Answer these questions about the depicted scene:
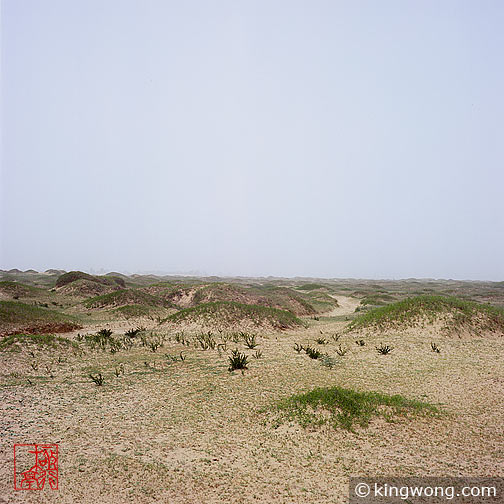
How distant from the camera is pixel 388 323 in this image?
2430 cm

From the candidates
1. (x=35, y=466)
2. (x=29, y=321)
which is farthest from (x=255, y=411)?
(x=29, y=321)

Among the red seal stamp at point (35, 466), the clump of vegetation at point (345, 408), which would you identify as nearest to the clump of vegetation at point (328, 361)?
the clump of vegetation at point (345, 408)

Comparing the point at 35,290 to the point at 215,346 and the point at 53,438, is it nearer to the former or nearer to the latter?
the point at 215,346

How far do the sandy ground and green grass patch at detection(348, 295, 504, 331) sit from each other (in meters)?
7.14

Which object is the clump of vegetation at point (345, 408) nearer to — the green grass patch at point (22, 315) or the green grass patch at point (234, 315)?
the green grass patch at point (234, 315)

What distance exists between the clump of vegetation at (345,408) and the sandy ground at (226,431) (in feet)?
1.31

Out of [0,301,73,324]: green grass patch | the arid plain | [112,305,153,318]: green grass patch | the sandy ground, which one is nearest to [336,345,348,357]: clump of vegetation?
the arid plain

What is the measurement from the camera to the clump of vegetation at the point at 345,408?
32.0 feet

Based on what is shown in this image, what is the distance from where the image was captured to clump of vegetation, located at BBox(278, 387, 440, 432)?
9758 mm

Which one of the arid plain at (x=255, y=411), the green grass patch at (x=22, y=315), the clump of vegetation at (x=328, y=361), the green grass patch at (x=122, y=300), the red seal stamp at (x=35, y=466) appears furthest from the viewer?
the green grass patch at (x=122, y=300)

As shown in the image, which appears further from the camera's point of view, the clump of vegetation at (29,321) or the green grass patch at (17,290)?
the green grass patch at (17,290)

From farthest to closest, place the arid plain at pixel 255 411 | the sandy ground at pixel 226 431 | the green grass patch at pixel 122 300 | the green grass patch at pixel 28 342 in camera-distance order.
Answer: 1. the green grass patch at pixel 122 300
2. the green grass patch at pixel 28 342
3. the arid plain at pixel 255 411
4. the sandy ground at pixel 226 431

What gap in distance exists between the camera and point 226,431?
30.9 feet

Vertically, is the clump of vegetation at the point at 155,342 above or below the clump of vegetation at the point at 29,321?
below
